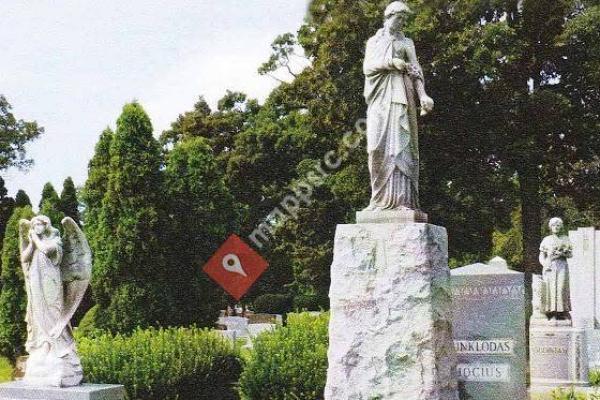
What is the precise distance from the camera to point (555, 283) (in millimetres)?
15164

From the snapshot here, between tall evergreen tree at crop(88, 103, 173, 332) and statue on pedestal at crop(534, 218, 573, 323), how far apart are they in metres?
7.87

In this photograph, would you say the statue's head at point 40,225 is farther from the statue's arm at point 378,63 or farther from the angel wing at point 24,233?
the statue's arm at point 378,63

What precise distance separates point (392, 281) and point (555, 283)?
7774mm

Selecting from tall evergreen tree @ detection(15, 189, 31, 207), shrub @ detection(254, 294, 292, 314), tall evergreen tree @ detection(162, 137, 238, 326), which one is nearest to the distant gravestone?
tall evergreen tree @ detection(162, 137, 238, 326)

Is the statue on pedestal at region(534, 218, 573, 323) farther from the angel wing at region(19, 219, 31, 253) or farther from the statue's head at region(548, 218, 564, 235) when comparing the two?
the angel wing at region(19, 219, 31, 253)

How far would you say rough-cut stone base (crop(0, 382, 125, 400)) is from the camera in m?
8.90

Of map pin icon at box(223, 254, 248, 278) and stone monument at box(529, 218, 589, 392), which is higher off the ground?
map pin icon at box(223, 254, 248, 278)

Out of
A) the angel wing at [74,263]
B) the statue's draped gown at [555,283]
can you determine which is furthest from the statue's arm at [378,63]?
the statue's draped gown at [555,283]

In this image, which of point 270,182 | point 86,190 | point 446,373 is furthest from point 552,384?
point 270,182

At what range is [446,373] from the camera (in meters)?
8.48

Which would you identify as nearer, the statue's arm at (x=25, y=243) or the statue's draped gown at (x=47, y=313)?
the statue's draped gown at (x=47, y=313)

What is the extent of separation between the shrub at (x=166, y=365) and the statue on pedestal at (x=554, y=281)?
5.73 meters

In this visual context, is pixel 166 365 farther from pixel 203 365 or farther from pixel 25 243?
pixel 25 243

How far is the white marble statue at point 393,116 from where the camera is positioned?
28.4 feet
